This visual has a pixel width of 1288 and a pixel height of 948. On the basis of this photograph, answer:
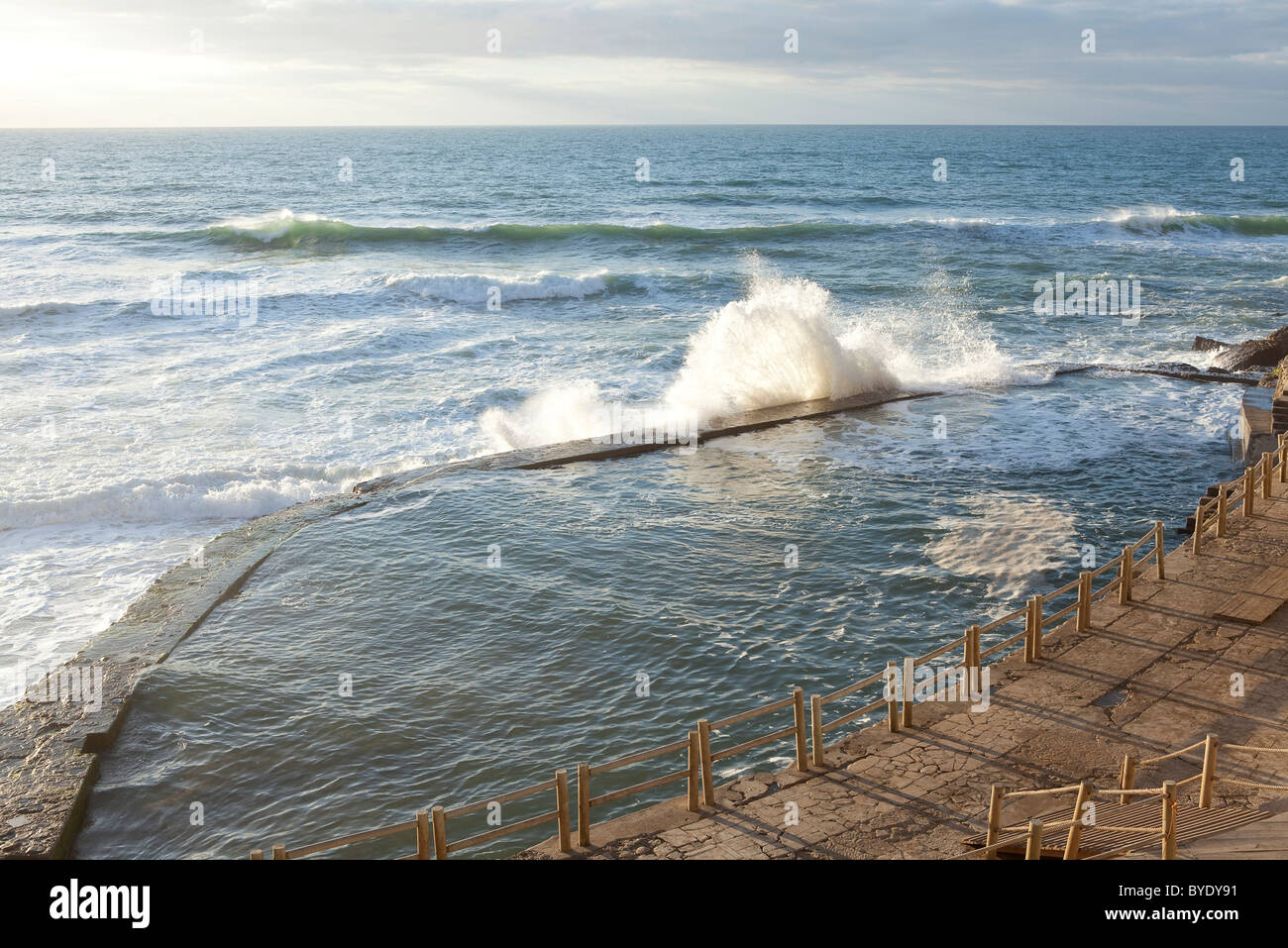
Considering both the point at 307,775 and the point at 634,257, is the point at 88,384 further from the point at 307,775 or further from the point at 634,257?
the point at 634,257

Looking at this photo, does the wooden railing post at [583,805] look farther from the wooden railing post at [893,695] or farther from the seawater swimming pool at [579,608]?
the wooden railing post at [893,695]

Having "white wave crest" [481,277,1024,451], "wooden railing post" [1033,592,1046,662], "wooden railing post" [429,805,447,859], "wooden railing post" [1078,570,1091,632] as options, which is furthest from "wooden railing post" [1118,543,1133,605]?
"white wave crest" [481,277,1024,451]

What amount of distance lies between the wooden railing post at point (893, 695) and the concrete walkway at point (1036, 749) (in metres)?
0.16

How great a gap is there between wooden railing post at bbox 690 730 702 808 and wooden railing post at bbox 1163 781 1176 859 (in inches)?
151

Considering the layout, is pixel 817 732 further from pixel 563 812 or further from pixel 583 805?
pixel 563 812

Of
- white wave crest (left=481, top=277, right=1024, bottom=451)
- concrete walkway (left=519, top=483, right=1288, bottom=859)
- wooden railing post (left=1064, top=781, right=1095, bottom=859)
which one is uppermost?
white wave crest (left=481, top=277, right=1024, bottom=451)

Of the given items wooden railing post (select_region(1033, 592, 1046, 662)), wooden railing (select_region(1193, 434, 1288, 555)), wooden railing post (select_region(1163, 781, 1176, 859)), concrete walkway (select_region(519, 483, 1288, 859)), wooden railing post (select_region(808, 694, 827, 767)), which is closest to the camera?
wooden railing post (select_region(1163, 781, 1176, 859))

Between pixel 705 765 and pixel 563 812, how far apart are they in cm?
147

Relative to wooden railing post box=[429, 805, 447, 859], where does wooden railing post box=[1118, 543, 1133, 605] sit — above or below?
above

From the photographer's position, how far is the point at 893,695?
11.0m

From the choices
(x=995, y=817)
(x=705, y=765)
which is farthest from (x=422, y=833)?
(x=995, y=817)

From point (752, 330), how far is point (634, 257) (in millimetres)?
25253

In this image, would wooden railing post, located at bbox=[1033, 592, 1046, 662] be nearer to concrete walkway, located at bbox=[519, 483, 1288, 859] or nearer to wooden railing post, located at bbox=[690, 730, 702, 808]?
concrete walkway, located at bbox=[519, 483, 1288, 859]

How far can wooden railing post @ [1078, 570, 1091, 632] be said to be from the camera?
13.2 metres
